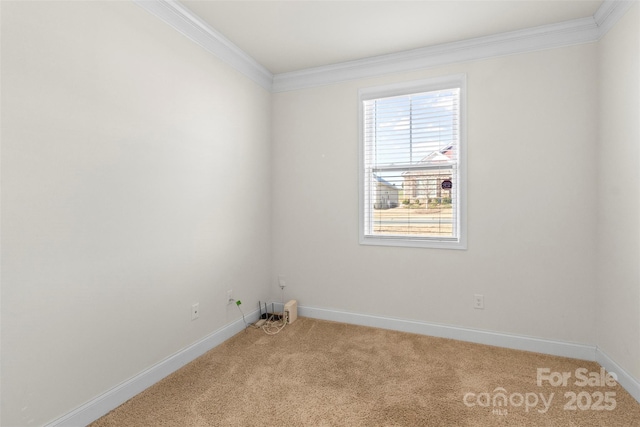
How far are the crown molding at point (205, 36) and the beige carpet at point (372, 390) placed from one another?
8.09 feet

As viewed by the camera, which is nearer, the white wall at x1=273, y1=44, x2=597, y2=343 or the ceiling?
the ceiling

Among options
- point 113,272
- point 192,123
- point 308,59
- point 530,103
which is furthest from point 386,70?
point 113,272

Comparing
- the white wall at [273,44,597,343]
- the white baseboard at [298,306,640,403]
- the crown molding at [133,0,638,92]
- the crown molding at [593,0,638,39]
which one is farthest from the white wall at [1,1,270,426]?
the crown molding at [593,0,638,39]

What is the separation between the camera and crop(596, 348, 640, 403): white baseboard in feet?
6.20

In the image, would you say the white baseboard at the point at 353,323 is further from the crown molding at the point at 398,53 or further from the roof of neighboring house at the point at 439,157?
the crown molding at the point at 398,53

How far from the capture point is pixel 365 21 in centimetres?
236

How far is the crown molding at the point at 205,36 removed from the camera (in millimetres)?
2076

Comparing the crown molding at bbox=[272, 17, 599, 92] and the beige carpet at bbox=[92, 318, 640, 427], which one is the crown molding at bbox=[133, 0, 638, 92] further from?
the beige carpet at bbox=[92, 318, 640, 427]

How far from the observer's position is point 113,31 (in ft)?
5.90

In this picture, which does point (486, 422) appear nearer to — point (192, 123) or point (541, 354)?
point (541, 354)

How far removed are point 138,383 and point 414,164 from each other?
2725 mm

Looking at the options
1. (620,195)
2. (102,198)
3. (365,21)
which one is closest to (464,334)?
(620,195)

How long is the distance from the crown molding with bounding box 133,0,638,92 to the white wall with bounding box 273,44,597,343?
0.08 metres

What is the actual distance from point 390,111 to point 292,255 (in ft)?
5.83
